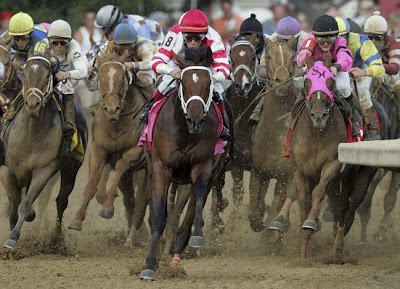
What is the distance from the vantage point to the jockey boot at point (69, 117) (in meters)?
11.9

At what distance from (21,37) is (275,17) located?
7.34 metres

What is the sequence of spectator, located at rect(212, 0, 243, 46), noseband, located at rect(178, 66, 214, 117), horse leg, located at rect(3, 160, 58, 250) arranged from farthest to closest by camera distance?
spectator, located at rect(212, 0, 243, 46)
horse leg, located at rect(3, 160, 58, 250)
noseband, located at rect(178, 66, 214, 117)

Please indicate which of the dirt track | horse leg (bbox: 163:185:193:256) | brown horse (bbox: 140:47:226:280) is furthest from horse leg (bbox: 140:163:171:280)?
horse leg (bbox: 163:185:193:256)

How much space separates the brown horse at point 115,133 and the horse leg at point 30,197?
915 mm

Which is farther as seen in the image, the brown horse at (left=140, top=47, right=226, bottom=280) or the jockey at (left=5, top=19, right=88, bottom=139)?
the jockey at (left=5, top=19, right=88, bottom=139)

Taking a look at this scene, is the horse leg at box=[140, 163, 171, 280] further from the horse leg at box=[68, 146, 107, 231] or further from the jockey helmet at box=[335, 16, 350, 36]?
the jockey helmet at box=[335, 16, 350, 36]

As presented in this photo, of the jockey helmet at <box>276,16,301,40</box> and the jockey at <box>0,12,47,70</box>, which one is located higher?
the jockey helmet at <box>276,16,301,40</box>

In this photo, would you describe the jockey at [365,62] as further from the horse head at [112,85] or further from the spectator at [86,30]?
the spectator at [86,30]

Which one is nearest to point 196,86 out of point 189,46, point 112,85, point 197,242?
point 189,46

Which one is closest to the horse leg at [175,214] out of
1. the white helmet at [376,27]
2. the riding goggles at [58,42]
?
the riding goggles at [58,42]

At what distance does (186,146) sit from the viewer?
10.2m

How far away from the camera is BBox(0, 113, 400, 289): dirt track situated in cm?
970

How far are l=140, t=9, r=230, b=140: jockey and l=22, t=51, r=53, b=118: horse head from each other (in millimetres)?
1050

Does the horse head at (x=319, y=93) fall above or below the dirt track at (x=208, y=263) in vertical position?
above
